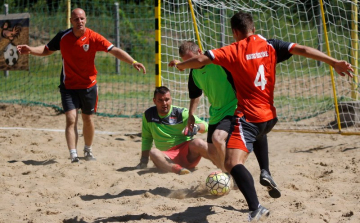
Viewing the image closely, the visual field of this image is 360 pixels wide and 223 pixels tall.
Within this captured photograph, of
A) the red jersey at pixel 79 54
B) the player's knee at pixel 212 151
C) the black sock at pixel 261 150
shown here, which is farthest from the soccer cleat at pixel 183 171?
the red jersey at pixel 79 54

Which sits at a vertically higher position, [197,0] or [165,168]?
[197,0]

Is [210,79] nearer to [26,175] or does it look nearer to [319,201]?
[319,201]

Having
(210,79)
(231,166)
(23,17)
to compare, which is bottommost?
(231,166)

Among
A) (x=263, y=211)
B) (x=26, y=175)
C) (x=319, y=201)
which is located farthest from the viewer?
(x=26, y=175)

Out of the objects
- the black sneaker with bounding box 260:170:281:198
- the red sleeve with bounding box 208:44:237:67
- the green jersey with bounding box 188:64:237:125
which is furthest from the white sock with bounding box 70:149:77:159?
the red sleeve with bounding box 208:44:237:67

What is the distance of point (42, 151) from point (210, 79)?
3257 millimetres

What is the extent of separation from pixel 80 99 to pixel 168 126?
141 cm

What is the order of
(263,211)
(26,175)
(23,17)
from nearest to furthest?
(263,211)
(26,175)
(23,17)

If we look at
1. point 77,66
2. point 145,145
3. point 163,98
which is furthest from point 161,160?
point 77,66

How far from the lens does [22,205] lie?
200 inches

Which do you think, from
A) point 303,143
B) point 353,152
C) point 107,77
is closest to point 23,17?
point 107,77

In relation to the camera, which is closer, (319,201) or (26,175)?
(319,201)

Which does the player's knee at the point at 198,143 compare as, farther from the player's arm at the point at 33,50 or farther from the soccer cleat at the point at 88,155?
the player's arm at the point at 33,50

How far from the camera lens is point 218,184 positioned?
5.21m
